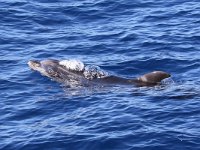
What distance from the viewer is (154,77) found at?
2144 centimetres

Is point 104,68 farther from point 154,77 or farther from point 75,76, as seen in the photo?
point 154,77

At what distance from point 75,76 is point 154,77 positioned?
3335mm

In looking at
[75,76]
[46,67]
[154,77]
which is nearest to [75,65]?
[75,76]

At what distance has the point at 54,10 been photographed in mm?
31594

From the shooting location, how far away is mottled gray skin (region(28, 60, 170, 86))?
70.5ft

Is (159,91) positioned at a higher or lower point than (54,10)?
lower

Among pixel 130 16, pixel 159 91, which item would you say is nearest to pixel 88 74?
pixel 159 91

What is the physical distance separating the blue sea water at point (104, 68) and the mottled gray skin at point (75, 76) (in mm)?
345

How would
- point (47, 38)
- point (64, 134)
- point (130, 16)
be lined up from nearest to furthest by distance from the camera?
1. point (64, 134)
2. point (47, 38)
3. point (130, 16)

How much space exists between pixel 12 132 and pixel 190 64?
833cm

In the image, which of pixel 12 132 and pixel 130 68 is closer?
pixel 12 132

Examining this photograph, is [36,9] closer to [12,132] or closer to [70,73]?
[70,73]

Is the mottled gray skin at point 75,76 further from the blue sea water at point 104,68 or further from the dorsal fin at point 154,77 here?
the blue sea water at point 104,68

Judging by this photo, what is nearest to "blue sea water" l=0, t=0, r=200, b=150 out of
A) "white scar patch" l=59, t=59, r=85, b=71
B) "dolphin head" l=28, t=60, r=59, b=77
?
"dolphin head" l=28, t=60, r=59, b=77
